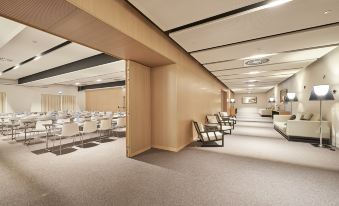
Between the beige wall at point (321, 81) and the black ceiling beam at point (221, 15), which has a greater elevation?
the black ceiling beam at point (221, 15)

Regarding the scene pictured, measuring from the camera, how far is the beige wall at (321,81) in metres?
4.55

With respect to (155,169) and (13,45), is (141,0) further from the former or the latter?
(13,45)

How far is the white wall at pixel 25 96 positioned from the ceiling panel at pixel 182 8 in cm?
1254

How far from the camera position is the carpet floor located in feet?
6.82

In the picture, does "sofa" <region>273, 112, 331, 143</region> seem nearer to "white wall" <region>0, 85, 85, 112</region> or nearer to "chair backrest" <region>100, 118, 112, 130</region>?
"chair backrest" <region>100, 118, 112, 130</region>

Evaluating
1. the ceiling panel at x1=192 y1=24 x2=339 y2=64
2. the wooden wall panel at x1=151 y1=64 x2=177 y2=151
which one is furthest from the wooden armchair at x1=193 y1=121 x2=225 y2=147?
the ceiling panel at x1=192 y1=24 x2=339 y2=64

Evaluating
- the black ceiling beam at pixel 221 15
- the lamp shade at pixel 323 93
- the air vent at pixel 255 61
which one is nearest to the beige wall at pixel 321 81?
the lamp shade at pixel 323 93

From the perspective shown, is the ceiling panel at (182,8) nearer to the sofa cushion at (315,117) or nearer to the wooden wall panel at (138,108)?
the wooden wall panel at (138,108)

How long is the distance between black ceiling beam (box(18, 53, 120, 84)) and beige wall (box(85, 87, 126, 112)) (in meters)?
4.91

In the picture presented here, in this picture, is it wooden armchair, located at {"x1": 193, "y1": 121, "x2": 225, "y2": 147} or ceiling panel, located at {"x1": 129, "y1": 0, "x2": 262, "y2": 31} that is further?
wooden armchair, located at {"x1": 193, "y1": 121, "x2": 225, "y2": 147}

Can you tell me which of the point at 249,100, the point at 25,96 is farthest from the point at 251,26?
the point at 249,100

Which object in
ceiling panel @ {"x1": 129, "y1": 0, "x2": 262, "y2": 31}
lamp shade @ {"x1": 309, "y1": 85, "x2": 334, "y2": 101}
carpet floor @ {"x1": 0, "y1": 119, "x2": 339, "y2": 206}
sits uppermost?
ceiling panel @ {"x1": 129, "y1": 0, "x2": 262, "y2": 31}

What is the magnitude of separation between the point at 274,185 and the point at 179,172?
1.49m

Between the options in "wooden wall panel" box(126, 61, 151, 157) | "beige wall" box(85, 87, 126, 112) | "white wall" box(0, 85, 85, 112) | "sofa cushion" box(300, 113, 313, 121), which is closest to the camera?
"wooden wall panel" box(126, 61, 151, 157)
